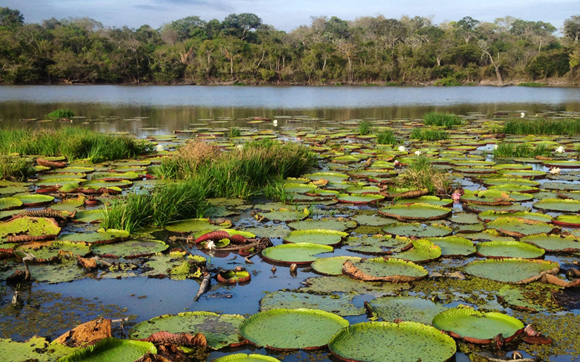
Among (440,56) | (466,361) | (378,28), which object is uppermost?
(378,28)

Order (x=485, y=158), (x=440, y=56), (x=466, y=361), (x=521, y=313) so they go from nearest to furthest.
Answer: (x=466, y=361) < (x=521, y=313) < (x=485, y=158) < (x=440, y=56)

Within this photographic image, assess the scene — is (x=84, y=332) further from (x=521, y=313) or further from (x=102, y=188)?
(x=102, y=188)

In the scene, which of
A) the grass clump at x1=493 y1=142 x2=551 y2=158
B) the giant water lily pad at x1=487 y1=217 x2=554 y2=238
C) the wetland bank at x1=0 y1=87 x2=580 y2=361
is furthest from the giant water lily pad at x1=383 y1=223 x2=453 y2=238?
the grass clump at x1=493 y1=142 x2=551 y2=158

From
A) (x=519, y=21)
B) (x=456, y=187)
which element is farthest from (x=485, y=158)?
(x=519, y=21)

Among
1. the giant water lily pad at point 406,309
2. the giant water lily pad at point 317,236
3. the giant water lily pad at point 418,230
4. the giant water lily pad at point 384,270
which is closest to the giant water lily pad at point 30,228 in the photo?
the giant water lily pad at point 317,236

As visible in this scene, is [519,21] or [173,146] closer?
[173,146]

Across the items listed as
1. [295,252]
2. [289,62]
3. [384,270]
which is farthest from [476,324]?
[289,62]

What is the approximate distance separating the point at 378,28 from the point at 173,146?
77.2 m

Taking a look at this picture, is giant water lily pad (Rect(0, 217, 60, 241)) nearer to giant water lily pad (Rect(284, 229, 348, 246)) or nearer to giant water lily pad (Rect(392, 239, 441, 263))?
giant water lily pad (Rect(284, 229, 348, 246))

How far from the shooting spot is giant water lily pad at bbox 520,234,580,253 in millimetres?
3502

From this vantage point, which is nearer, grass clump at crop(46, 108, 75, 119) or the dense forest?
grass clump at crop(46, 108, 75, 119)

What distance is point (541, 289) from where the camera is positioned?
2920mm

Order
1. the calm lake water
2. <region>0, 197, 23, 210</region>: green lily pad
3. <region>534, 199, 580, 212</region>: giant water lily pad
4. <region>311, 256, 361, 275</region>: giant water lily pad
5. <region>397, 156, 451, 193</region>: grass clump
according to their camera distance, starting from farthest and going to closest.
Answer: the calm lake water → <region>397, 156, 451, 193</region>: grass clump → <region>534, 199, 580, 212</region>: giant water lily pad → <region>0, 197, 23, 210</region>: green lily pad → <region>311, 256, 361, 275</region>: giant water lily pad

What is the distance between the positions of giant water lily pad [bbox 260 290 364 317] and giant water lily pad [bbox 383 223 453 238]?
1270 millimetres
